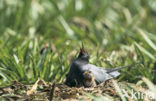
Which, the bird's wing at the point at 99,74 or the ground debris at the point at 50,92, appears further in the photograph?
the bird's wing at the point at 99,74

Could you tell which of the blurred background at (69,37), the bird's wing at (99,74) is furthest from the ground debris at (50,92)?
the blurred background at (69,37)

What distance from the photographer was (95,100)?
3104mm

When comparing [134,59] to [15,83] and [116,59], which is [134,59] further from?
[15,83]

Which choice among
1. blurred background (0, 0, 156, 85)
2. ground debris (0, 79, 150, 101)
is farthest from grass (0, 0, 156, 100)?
ground debris (0, 79, 150, 101)

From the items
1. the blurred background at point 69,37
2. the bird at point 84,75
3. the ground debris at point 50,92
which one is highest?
the blurred background at point 69,37

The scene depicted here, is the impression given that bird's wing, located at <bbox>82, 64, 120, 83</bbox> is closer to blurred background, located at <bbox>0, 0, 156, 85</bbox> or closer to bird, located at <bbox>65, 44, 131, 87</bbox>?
bird, located at <bbox>65, 44, 131, 87</bbox>

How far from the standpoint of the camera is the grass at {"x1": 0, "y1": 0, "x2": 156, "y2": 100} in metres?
3.81

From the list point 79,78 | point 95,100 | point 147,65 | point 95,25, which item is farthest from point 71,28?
point 95,100

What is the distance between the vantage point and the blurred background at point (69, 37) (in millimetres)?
3820

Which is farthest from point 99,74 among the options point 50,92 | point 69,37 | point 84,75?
point 69,37

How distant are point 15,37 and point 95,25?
1726mm

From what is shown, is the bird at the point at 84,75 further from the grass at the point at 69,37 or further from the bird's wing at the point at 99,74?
the grass at the point at 69,37

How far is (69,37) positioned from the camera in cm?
538

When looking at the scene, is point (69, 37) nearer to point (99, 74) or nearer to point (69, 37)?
point (69, 37)
